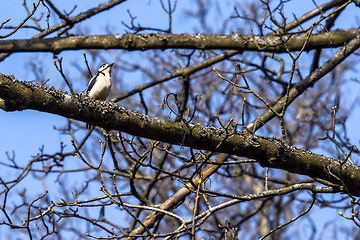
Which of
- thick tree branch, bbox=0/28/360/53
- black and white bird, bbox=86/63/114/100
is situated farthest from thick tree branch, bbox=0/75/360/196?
black and white bird, bbox=86/63/114/100

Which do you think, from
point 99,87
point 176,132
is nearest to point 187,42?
point 99,87

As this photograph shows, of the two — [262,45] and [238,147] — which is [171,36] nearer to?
[262,45]

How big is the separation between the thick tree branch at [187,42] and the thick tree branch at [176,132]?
90.5 inches

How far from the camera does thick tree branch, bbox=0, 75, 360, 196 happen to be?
108 inches

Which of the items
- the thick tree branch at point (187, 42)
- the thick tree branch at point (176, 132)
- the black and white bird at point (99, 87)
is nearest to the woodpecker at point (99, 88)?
the black and white bird at point (99, 87)

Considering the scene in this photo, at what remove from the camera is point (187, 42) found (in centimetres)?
561

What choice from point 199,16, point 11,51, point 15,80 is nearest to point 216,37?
point 11,51

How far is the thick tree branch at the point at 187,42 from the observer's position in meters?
5.42

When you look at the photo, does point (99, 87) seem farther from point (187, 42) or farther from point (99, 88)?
point (187, 42)

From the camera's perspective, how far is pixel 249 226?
14.7 metres

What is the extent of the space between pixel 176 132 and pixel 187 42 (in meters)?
2.71

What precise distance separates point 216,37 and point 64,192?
413 centimetres

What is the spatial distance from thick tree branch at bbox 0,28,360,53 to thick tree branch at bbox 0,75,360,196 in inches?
90.5

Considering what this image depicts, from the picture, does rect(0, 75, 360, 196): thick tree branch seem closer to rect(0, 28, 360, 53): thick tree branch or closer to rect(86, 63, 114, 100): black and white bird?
rect(0, 28, 360, 53): thick tree branch
